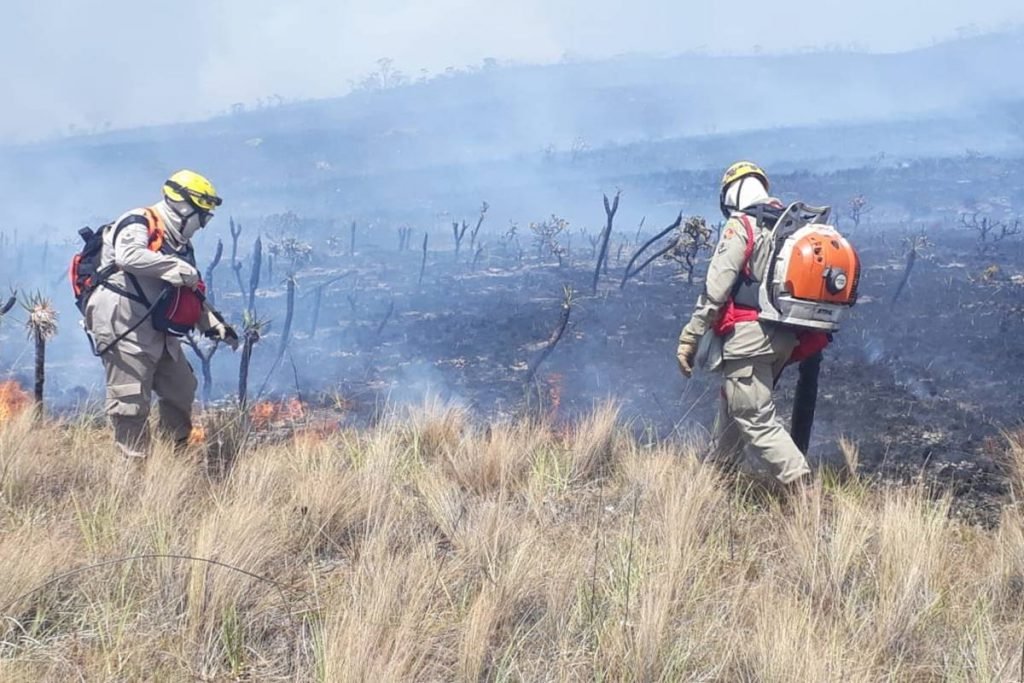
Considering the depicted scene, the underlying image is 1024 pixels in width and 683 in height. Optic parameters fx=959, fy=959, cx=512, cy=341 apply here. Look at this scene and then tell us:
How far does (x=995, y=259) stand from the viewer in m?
19.8

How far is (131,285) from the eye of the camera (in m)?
5.46

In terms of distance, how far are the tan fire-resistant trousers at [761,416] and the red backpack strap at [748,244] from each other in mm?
472

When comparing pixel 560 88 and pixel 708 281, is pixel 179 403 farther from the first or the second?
pixel 560 88

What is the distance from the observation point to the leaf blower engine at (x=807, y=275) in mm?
4684

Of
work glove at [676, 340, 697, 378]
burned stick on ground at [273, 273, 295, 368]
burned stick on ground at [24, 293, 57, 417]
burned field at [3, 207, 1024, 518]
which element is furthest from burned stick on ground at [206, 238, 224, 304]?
work glove at [676, 340, 697, 378]

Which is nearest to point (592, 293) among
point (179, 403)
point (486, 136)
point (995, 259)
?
point (995, 259)

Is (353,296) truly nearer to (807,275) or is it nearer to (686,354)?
(686,354)

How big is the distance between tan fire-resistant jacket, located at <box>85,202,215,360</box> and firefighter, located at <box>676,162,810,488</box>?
2889 mm

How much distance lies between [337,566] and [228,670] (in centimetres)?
93

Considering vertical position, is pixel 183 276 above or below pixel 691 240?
above

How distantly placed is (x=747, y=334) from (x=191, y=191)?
3.17 meters

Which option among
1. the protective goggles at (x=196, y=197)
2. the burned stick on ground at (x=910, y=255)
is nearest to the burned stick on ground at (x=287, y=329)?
the burned stick on ground at (x=910, y=255)

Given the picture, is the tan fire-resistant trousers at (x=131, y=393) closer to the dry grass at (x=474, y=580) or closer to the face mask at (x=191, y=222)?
the dry grass at (x=474, y=580)

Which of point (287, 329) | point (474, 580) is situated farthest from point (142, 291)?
point (287, 329)
